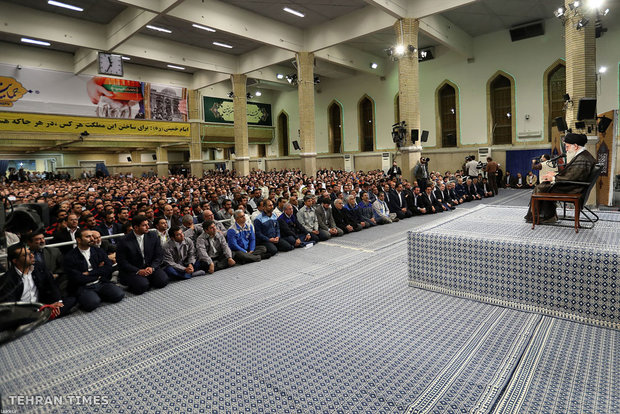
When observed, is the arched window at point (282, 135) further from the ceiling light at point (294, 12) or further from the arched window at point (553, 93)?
the arched window at point (553, 93)

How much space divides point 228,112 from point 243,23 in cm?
1037

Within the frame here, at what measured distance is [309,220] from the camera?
6457mm

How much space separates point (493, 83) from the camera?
1577 centimetres

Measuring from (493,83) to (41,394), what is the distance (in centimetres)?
1761

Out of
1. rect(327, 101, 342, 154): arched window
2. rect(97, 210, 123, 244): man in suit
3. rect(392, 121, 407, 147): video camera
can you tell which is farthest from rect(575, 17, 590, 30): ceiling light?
rect(327, 101, 342, 154): arched window

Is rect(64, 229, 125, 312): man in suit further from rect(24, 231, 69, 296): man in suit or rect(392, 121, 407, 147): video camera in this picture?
rect(392, 121, 407, 147): video camera

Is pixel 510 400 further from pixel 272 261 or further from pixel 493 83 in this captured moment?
pixel 493 83

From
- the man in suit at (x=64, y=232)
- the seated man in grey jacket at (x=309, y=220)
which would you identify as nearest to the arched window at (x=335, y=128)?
the seated man in grey jacket at (x=309, y=220)

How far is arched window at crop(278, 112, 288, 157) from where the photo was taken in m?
25.0

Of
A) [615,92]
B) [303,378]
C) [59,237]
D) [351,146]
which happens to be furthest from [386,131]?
[303,378]

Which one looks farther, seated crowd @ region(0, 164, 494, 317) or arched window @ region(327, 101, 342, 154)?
arched window @ region(327, 101, 342, 154)

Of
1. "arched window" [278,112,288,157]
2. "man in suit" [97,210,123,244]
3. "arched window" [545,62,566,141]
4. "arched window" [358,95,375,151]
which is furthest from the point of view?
"arched window" [278,112,288,157]

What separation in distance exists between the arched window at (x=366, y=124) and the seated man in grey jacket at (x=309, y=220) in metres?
14.4

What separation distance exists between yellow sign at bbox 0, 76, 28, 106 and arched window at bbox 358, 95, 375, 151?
15331mm
